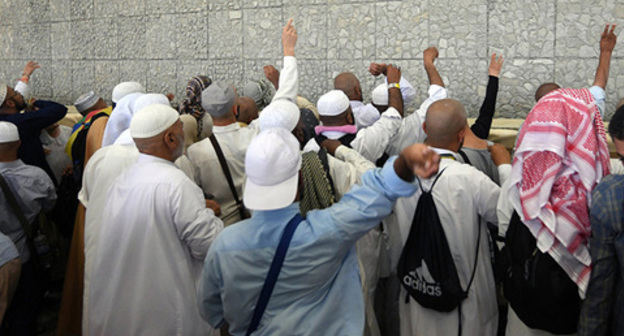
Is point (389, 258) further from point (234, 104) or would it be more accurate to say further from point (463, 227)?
point (234, 104)

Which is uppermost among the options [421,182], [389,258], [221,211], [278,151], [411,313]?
[278,151]

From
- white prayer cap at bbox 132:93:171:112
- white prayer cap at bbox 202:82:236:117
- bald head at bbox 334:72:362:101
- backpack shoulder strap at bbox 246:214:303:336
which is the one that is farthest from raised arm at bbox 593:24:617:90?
white prayer cap at bbox 132:93:171:112

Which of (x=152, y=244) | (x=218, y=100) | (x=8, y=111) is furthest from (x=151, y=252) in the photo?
(x=8, y=111)

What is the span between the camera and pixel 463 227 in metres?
2.83

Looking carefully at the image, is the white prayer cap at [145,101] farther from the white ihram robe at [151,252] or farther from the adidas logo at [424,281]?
the adidas logo at [424,281]

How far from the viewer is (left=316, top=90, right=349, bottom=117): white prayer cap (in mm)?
3580

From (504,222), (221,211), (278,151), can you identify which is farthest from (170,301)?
(504,222)

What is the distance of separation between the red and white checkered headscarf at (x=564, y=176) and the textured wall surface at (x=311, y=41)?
11.1ft

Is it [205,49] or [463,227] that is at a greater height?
[205,49]

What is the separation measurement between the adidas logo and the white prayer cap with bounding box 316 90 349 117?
47.6 inches

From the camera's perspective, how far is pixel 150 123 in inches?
113

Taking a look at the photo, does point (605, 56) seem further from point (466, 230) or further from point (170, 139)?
point (170, 139)

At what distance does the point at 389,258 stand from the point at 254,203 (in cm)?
150

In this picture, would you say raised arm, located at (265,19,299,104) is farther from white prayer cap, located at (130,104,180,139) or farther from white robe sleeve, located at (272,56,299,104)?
white prayer cap, located at (130,104,180,139)
